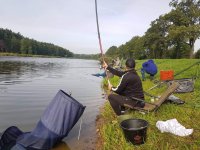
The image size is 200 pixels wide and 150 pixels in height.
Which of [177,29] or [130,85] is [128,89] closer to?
[130,85]

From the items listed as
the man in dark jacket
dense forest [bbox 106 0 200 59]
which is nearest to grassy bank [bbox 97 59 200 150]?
the man in dark jacket

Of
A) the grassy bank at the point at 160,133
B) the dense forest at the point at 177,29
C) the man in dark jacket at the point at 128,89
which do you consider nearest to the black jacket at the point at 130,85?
the man in dark jacket at the point at 128,89

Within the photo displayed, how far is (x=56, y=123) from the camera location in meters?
5.82

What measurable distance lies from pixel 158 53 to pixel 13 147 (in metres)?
61.7

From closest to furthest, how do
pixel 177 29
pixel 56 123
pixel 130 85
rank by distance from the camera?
1. pixel 56 123
2. pixel 130 85
3. pixel 177 29

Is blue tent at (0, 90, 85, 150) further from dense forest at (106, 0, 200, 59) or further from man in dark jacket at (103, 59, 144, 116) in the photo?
dense forest at (106, 0, 200, 59)

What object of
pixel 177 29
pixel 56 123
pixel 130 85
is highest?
pixel 177 29

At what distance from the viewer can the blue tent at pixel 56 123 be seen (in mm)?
5695

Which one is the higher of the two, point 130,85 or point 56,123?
point 130,85

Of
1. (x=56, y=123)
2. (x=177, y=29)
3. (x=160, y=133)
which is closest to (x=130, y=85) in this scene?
(x=160, y=133)

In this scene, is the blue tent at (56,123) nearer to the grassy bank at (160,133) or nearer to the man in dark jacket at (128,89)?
Answer: the grassy bank at (160,133)

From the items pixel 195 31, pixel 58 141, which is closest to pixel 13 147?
pixel 58 141

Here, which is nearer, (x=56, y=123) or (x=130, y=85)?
(x=56, y=123)

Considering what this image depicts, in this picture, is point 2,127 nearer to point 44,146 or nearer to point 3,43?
point 44,146
